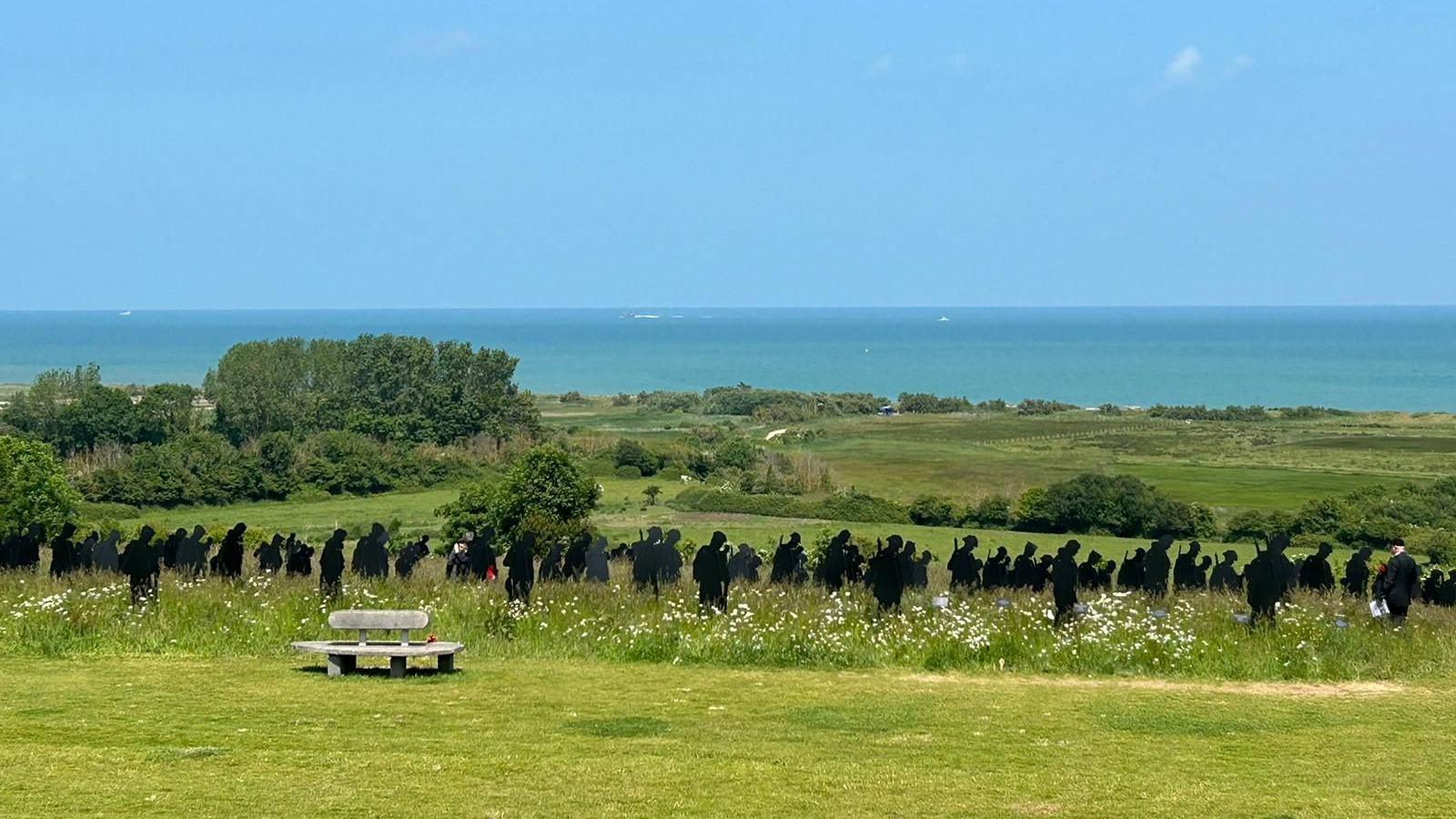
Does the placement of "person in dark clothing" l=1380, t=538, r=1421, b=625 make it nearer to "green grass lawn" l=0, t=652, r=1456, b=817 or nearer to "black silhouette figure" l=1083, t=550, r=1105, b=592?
"green grass lawn" l=0, t=652, r=1456, b=817

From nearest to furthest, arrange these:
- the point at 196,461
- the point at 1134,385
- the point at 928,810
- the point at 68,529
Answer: the point at 928,810 → the point at 68,529 → the point at 196,461 → the point at 1134,385

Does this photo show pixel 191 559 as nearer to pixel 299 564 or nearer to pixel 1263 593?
pixel 299 564

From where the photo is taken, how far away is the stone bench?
14883mm

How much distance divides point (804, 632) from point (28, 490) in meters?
24.8

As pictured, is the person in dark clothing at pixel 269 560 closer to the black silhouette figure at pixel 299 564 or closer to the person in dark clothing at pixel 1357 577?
the black silhouette figure at pixel 299 564

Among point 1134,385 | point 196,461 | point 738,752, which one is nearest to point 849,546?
point 738,752

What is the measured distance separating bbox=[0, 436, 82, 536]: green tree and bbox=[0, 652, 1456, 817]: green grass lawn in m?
21.3

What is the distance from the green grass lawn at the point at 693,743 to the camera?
33.1 feet

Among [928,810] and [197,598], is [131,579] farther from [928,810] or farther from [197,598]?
[928,810]

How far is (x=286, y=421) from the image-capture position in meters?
79.2

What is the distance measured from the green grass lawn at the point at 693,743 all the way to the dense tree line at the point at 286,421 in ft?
152

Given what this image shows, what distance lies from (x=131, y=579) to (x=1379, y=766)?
13217 mm

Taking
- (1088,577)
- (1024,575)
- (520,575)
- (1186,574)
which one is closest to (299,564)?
(520,575)

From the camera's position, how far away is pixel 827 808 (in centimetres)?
1000
